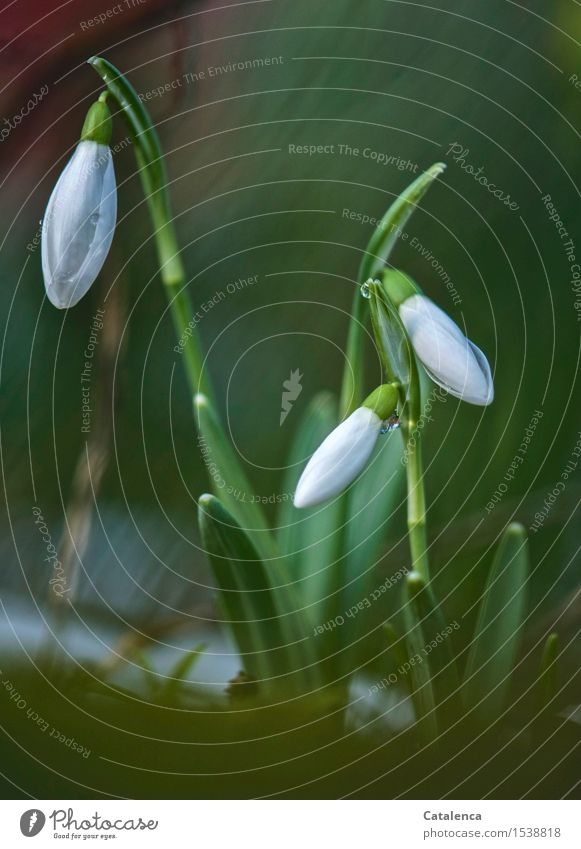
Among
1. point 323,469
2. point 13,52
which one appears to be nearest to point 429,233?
point 323,469

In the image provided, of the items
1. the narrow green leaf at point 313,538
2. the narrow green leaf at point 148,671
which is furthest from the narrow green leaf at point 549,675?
the narrow green leaf at point 148,671

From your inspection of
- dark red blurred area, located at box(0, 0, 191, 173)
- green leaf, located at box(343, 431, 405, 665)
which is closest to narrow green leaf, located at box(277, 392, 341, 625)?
green leaf, located at box(343, 431, 405, 665)

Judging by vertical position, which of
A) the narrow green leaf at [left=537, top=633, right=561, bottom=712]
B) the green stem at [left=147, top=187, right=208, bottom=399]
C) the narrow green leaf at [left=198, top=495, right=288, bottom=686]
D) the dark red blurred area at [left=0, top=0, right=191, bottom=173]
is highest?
the dark red blurred area at [left=0, top=0, right=191, bottom=173]

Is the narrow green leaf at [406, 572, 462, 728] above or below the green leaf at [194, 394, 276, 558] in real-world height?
below

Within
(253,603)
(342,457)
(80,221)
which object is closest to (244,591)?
(253,603)

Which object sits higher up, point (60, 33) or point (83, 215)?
point (60, 33)

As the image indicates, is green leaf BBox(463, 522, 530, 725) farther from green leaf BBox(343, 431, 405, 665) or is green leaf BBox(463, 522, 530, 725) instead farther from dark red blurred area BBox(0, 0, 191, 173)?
dark red blurred area BBox(0, 0, 191, 173)

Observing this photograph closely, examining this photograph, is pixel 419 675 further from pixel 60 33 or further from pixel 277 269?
pixel 60 33

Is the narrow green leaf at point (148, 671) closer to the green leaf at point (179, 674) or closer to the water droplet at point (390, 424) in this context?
the green leaf at point (179, 674)

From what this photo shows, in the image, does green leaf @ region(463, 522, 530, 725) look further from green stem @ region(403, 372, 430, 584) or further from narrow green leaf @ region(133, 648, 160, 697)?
narrow green leaf @ region(133, 648, 160, 697)
